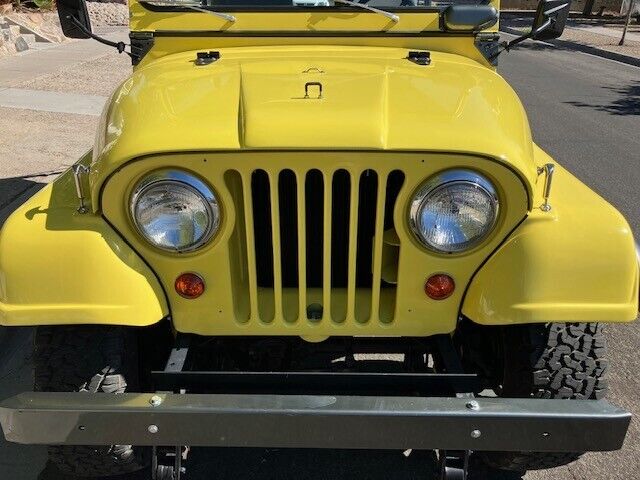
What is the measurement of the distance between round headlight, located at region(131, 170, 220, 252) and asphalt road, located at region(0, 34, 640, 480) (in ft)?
3.98

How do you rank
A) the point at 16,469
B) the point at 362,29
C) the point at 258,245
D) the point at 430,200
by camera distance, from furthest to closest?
1. the point at 362,29
2. the point at 16,469
3. the point at 258,245
4. the point at 430,200

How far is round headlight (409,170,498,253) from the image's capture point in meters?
1.92

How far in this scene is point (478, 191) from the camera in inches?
75.6

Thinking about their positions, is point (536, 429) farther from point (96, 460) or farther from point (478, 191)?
point (96, 460)

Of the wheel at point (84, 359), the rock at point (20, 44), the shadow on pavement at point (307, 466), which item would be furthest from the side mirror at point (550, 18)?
the rock at point (20, 44)

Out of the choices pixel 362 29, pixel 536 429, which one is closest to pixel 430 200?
pixel 536 429

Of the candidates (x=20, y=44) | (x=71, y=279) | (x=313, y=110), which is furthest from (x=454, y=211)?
(x=20, y=44)

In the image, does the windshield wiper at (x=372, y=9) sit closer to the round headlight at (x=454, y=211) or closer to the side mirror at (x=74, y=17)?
the side mirror at (x=74, y=17)

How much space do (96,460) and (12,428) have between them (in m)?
0.51

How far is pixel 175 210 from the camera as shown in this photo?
1.95m

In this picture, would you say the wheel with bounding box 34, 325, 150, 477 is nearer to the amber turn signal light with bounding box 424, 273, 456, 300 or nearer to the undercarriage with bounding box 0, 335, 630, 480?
the undercarriage with bounding box 0, 335, 630, 480

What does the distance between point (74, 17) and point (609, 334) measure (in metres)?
3.30

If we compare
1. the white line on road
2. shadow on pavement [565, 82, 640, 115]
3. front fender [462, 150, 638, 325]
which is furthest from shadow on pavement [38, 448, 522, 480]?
shadow on pavement [565, 82, 640, 115]

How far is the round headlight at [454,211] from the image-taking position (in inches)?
75.5
